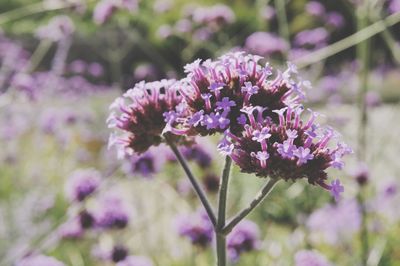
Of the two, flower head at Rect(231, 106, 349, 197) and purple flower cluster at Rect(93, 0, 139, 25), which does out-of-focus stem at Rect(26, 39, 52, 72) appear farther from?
flower head at Rect(231, 106, 349, 197)

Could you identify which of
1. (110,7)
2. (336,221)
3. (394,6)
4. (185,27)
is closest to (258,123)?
(394,6)

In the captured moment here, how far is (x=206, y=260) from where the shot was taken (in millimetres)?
3006

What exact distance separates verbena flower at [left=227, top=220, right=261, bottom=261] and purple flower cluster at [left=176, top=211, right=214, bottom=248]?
0.08 metres

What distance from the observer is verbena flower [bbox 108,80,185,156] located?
124 cm

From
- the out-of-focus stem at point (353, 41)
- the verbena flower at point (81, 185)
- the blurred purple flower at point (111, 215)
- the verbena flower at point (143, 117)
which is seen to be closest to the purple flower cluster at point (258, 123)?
the verbena flower at point (143, 117)

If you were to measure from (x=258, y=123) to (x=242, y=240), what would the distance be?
4.34 feet

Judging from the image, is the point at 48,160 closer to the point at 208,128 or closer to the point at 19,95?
the point at 19,95

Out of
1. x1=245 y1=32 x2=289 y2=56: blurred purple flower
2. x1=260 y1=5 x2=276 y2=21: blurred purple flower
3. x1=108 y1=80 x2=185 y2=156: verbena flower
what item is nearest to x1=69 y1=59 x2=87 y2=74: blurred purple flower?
x1=260 y1=5 x2=276 y2=21: blurred purple flower

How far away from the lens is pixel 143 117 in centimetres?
125

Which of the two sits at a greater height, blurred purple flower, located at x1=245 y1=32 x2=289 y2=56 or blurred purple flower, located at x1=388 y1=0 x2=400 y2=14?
blurred purple flower, located at x1=388 y1=0 x2=400 y2=14

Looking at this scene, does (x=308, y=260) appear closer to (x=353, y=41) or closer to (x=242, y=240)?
(x=242, y=240)

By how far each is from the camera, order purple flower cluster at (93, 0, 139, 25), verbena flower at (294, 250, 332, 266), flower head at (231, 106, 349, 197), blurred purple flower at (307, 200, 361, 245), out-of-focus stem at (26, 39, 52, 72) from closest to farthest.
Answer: flower head at (231, 106, 349, 197) < verbena flower at (294, 250, 332, 266) < out-of-focus stem at (26, 39, 52, 72) < purple flower cluster at (93, 0, 139, 25) < blurred purple flower at (307, 200, 361, 245)

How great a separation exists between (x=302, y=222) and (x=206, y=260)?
2.13ft

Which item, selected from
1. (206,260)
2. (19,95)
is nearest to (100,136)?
(19,95)
